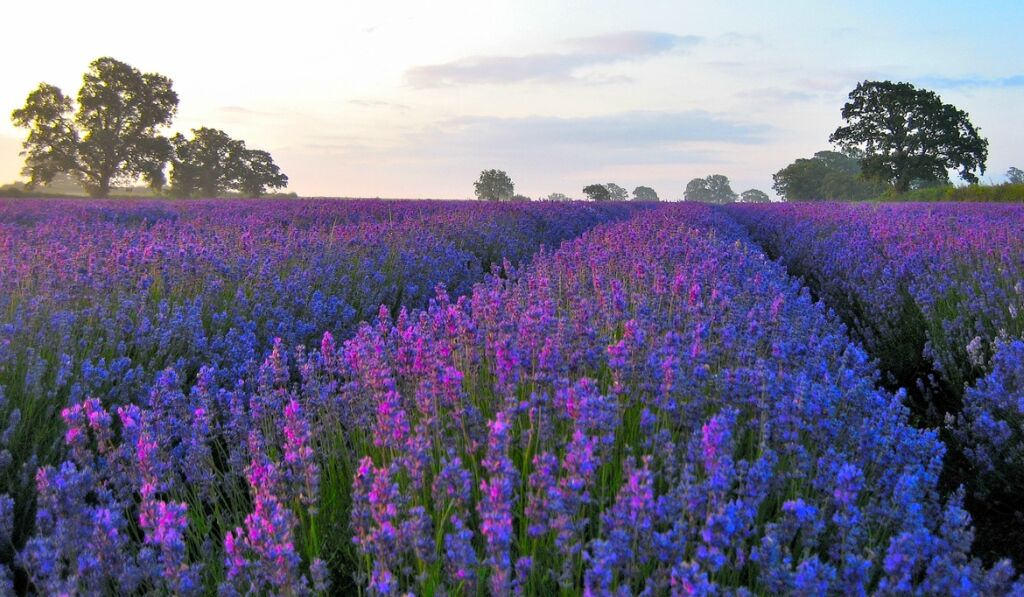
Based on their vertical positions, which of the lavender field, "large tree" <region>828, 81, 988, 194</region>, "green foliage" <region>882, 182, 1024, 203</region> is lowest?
the lavender field

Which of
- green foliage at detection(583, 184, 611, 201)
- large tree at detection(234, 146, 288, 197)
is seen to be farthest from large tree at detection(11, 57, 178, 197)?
green foliage at detection(583, 184, 611, 201)

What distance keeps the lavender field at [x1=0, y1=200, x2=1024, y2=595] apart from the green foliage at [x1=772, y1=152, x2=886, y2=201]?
1883 inches

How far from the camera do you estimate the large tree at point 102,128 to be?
2870cm

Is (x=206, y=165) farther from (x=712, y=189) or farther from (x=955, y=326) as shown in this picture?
(x=712, y=189)

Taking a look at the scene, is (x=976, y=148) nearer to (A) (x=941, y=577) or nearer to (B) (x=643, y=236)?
(B) (x=643, y=236)

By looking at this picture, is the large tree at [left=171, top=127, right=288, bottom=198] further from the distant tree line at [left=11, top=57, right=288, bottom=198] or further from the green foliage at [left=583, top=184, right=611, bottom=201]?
the green foliage at [left=583, top=184, right=611, bottom=201]

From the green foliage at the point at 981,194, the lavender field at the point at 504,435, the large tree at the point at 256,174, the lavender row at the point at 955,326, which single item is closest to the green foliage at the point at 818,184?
the green foliage at the point at 981,194

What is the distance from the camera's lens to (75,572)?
1.51 m

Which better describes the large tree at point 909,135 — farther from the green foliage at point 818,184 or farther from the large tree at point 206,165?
the large tree at point 206,165

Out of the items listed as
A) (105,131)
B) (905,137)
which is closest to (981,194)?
(905,137)

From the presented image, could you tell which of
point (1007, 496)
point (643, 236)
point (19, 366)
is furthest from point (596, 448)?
point (643, 236)

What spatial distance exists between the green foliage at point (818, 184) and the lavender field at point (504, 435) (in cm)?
4784

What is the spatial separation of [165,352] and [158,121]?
31.5 meters

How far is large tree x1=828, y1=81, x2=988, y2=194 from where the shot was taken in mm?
30703
